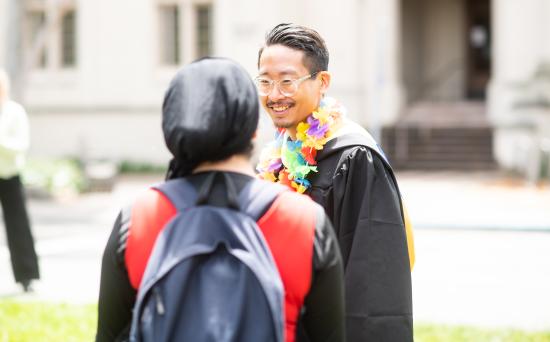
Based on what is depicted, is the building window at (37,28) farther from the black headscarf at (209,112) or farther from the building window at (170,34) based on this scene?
the black headscarf at (209,112)

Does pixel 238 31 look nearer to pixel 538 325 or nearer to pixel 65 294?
pixel 65 294

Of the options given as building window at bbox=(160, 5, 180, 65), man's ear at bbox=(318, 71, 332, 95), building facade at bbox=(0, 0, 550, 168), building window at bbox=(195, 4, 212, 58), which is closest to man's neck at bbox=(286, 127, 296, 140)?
man's ear at bbox=(318, 71, 332, 95)

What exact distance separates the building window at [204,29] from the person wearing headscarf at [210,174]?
21.3 metres

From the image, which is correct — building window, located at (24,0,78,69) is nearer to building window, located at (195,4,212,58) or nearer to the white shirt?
building window, located at (195,4,212,58)

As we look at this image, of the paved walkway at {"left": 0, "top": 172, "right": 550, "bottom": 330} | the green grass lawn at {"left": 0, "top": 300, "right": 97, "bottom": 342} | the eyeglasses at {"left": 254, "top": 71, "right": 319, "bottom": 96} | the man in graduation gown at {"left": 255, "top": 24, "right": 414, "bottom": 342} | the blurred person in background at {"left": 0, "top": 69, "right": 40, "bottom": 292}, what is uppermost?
the eyeglasses at {"left": 254, "top": 71, "right": 319, "bottom": 96}

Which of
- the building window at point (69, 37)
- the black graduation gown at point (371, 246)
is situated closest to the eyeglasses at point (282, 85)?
the black graduation gown at point (371, 246)

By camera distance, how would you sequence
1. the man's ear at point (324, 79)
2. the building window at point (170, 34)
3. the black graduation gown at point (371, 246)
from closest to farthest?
1. the black graduation gown at point (371, 246)
2. the man's ear at point (324, 79)
3. the building window at point (170, 34)

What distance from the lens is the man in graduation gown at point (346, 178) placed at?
10.2ft

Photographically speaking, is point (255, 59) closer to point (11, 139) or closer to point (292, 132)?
point (11, 139)

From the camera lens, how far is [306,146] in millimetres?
3480

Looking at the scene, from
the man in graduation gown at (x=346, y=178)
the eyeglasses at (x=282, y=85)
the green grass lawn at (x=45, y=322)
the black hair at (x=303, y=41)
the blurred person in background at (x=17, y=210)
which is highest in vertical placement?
the black hair at (x=303, y=41)

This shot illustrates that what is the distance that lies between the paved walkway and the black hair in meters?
3.82

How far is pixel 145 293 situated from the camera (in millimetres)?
2100

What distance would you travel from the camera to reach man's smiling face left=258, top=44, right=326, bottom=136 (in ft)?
10.9
